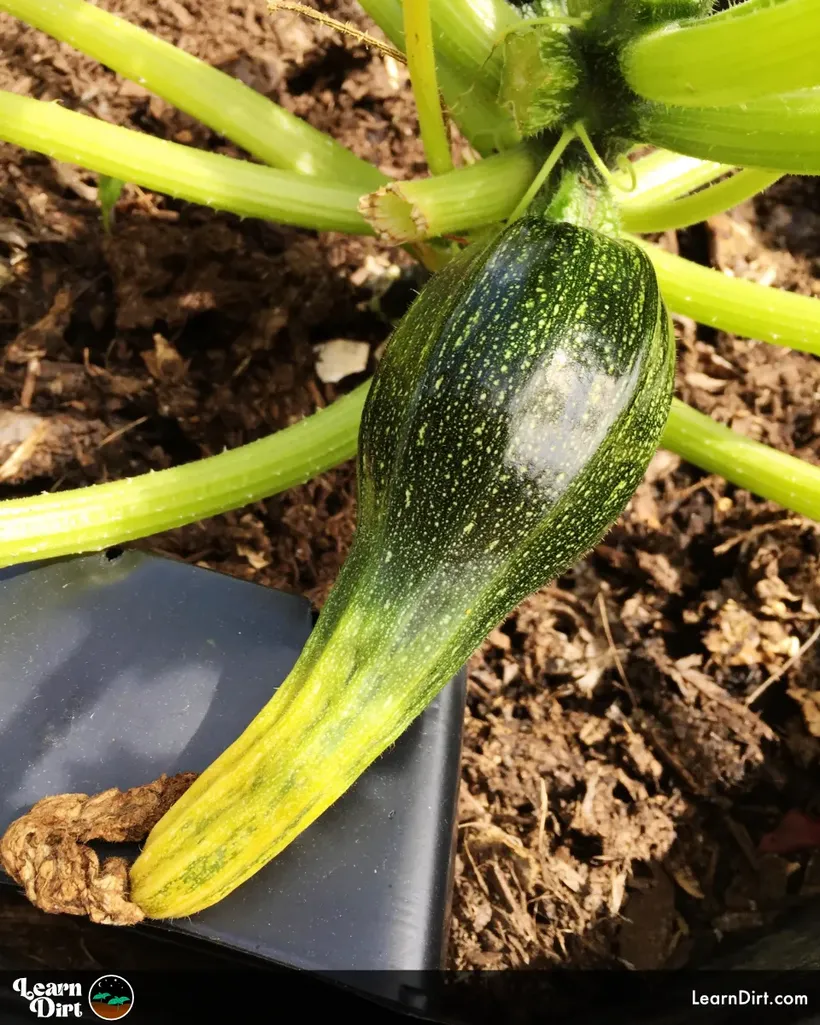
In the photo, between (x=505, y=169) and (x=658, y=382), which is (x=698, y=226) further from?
(x=658, y=382)

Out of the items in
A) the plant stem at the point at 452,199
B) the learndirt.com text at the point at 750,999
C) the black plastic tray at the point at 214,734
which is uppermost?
the plant stem at the point at 452,199

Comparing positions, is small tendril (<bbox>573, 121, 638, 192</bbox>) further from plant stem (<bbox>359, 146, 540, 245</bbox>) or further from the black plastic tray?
the black plastic tray

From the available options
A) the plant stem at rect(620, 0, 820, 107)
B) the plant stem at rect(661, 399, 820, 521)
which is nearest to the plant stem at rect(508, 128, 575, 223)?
the plant stem at rect(620, 0, 820, 107)

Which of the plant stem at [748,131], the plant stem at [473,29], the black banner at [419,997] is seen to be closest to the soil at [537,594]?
the black banner at [419,997]

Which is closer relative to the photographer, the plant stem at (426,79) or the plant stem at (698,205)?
the plant stem at (426,79)

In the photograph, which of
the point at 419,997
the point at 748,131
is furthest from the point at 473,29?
the point at 419,997

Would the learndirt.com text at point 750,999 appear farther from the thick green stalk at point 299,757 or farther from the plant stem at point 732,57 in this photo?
the plant stem at point 732,57
